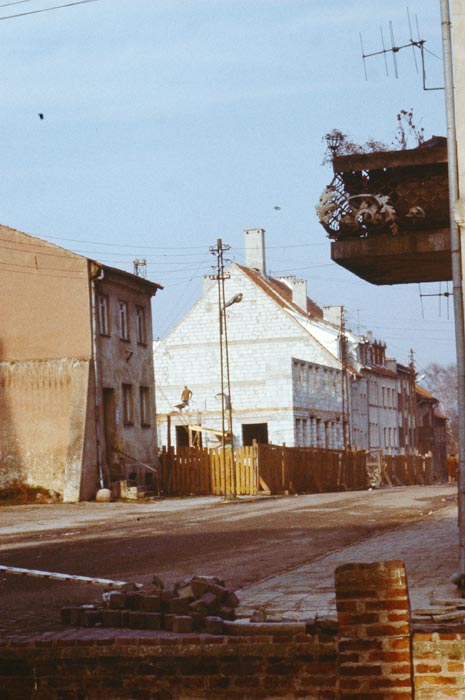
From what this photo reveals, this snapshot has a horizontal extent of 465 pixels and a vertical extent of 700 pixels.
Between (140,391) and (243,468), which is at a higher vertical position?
(140,391)

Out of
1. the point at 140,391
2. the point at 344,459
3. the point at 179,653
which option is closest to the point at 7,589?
the point at 179,653

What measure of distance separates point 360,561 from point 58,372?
93.5ft

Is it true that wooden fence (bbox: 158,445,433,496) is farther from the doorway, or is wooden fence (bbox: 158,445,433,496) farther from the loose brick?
the loose brick

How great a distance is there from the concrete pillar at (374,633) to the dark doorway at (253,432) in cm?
6471

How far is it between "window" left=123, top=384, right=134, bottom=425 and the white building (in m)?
21.6

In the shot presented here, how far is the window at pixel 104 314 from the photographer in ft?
141

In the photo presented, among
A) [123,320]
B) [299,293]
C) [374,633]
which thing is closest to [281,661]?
[374,633]

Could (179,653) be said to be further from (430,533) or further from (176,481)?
(176,481)

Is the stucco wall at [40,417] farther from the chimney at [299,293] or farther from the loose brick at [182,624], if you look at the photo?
the chimney at [299,293]

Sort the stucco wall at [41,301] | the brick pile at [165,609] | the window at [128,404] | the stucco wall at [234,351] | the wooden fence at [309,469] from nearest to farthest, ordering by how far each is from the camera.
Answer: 1. the brick pile at [165,609]
2. the stucco wall at [41,301]
3. the window at [128,404]
4. the wooden fence at [309,469]
5. the stucco wall at [234,351]

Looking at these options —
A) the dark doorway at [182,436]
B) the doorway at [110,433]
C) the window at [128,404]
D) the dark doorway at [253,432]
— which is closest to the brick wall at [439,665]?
the doorway at [110,433]

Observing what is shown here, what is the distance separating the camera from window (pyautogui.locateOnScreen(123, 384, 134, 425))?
149ft

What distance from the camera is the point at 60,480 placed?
40562 mm

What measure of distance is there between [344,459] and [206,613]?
2153 inches
